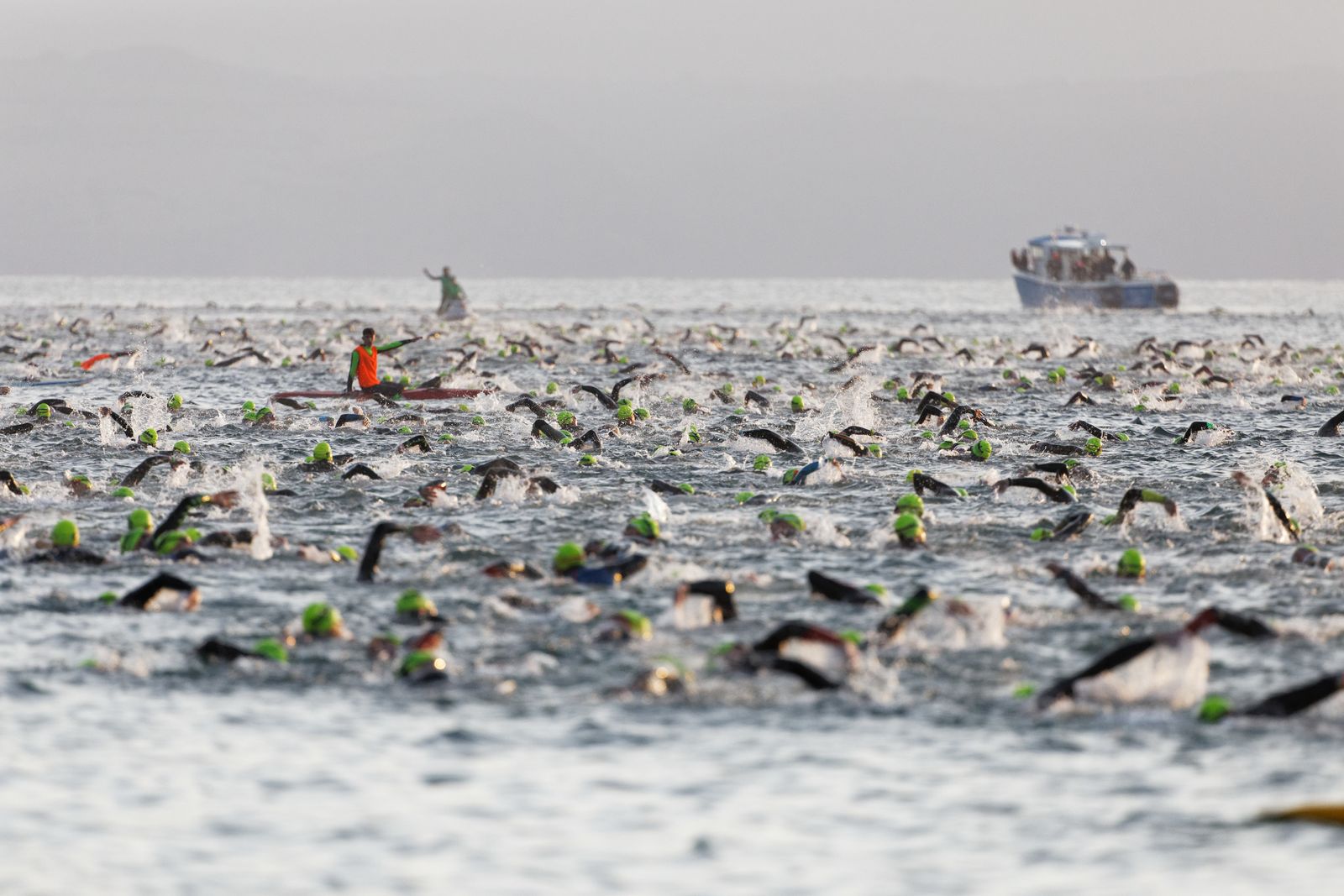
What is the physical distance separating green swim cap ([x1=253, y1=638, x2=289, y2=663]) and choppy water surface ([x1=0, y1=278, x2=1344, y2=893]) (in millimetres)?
150

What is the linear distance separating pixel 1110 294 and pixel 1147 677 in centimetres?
7774

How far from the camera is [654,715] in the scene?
373 inches

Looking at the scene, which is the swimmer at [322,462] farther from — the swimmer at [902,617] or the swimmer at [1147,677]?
the swimmer at [1147,677]

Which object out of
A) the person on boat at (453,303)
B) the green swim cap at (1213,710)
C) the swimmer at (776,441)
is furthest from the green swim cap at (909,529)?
the person on boat at (453,303)

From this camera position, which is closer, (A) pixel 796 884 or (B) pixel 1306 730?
(A) pixel 796 884

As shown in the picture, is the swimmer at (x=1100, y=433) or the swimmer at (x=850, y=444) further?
the swimmer at (x=1100, y=433)

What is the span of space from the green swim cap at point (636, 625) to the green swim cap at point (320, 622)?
2043 mm

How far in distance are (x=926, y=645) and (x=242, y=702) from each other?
4.58 meters

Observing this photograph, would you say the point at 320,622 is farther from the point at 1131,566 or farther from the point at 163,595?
the point at 1131,566

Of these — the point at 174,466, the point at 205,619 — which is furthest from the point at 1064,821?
the point at 174,466

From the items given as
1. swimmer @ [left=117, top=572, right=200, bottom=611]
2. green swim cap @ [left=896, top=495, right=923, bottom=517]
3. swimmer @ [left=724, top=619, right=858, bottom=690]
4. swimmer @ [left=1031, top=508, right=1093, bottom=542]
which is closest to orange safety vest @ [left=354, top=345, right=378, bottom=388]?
green swim cap @ [left=896, top=495, right=923, bottom=517]

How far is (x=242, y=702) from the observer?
9.78 m

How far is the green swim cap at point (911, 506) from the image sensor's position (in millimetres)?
16422

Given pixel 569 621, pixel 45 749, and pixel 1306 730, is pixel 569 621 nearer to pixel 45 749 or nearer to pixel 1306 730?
pixel 45 749
